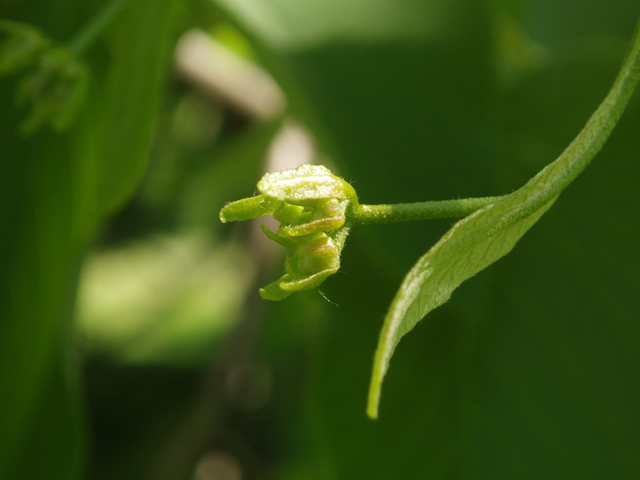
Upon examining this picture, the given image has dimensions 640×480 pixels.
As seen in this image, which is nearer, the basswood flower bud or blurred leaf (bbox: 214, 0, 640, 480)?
the basswood flower bud

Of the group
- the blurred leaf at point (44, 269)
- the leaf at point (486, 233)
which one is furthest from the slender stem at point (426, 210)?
the blurred leaf at point (44, 269)

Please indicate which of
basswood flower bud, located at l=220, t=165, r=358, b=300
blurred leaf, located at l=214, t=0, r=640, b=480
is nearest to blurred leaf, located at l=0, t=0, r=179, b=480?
blurred leaf, located at l=214, t=0, r=640, b=480

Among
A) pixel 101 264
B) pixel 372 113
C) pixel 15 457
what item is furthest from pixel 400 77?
pixel 101 264

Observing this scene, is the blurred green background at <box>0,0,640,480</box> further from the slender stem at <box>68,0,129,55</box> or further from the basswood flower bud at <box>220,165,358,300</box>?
the basswood flower bud at <box>220,165,358,300</box>

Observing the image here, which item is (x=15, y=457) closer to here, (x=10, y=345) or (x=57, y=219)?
(x=10, y=345)

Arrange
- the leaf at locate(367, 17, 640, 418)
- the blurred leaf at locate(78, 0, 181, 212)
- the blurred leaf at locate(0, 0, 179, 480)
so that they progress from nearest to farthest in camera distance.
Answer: the leaf at locate(367, 17, 640, 418)
the blurred leaf at locate(78, 0, 181, 212)
the blurred leaf at locate(0, 0, 179, 480)
